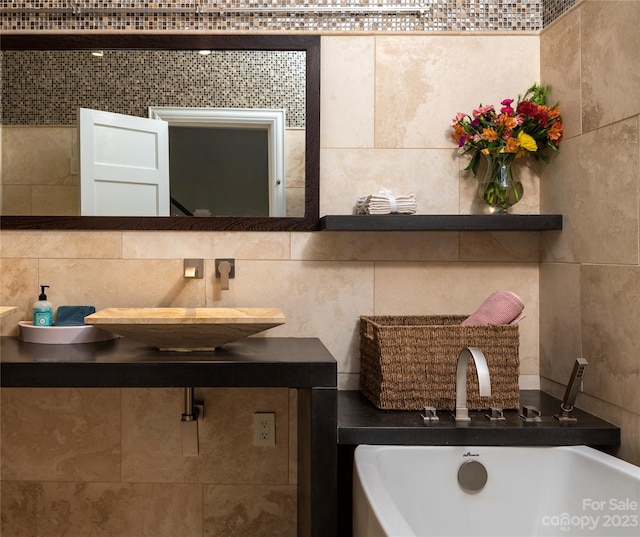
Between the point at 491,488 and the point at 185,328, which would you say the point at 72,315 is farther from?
the point at 491,488

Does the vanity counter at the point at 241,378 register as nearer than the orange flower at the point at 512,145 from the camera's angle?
Yes

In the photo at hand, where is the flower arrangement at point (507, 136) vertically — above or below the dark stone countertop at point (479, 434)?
above

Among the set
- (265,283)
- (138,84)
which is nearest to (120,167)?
(138,84)

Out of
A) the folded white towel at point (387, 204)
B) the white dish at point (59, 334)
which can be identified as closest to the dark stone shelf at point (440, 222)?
the folded white towel at point (387, 204)

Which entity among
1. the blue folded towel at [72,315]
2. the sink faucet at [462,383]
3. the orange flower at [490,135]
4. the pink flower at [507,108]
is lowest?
the sink faucet at [462,383]

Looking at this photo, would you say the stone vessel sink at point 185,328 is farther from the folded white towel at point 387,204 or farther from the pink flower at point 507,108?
the pink flower at point 507,108

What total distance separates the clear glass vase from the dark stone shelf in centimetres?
12

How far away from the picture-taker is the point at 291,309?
7.56ft

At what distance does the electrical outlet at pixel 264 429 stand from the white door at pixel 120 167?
78 cm

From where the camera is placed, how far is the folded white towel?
84.2 inches

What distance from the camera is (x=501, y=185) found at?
223cm

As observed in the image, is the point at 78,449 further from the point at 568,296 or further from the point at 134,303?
the point at 568,296

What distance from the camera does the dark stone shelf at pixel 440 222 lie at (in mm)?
2105

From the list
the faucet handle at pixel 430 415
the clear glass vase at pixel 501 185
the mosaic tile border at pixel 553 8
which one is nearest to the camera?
A: the faucet handle at pixel 430 415
